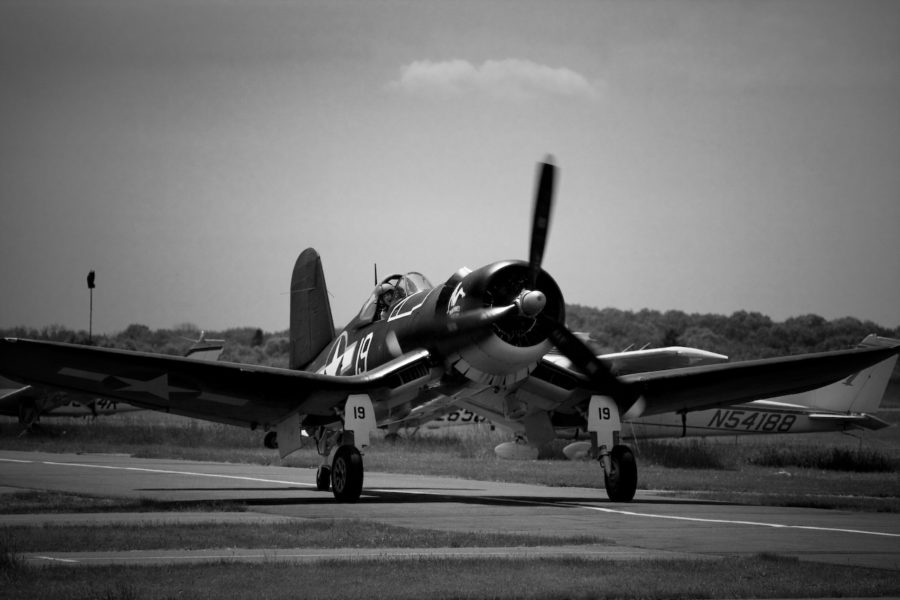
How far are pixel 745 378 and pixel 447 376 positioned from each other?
4.94 m

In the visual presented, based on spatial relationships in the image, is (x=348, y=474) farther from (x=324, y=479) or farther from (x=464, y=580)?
(x=464, y=580)

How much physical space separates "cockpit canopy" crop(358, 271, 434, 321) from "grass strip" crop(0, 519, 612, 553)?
265 inches

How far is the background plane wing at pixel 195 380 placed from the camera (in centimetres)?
1583

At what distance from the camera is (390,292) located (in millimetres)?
19438

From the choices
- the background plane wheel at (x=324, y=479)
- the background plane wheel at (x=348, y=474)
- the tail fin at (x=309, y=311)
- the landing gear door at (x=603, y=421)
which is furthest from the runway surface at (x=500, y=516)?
the tail fin at (x=309, y=311)

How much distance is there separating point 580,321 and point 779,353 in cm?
3228

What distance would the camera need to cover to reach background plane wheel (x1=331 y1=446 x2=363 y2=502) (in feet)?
55.2

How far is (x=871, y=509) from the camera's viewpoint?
1661 centimetres

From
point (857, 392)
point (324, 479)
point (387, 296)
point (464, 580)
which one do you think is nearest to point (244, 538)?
point (464, 580)

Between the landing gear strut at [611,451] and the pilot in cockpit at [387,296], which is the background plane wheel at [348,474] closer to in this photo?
the pilot in cockpit at [387,296]

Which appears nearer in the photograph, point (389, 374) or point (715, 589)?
point (715, 589)

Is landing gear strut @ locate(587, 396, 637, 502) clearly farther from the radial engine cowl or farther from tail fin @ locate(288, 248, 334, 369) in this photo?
tail fin @ locate(288, 248, 334, 369)

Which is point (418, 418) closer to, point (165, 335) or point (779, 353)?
point (779, 353)

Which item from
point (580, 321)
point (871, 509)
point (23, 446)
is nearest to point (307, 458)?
point (23, 446)
